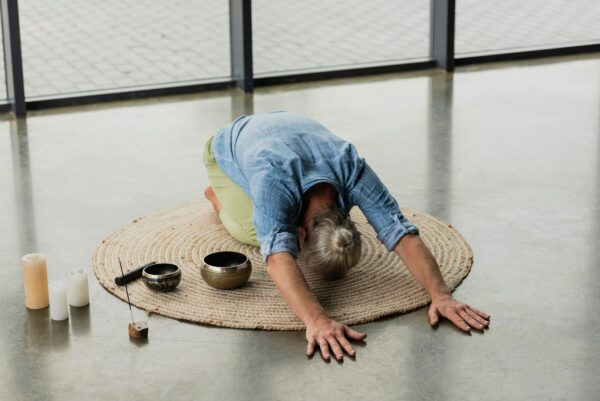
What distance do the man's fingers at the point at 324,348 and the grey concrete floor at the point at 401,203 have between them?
32mm

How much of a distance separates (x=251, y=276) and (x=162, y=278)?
0.32 m

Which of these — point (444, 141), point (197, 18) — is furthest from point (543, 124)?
point (197, 18)

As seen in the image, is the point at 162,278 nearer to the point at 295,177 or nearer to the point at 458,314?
the point at 295,177

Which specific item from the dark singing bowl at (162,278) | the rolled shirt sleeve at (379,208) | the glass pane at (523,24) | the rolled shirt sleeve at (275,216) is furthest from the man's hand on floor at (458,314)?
the glass pane at (523,24)

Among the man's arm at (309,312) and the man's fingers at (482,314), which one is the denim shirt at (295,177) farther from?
the man's fingers at (482,314)

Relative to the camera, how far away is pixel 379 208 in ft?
10.3

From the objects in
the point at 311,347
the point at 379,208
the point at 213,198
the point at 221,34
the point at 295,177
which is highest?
the point at 221,34

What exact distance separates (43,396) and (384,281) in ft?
3.83

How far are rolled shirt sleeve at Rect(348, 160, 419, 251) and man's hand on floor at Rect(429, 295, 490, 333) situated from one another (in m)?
0.23

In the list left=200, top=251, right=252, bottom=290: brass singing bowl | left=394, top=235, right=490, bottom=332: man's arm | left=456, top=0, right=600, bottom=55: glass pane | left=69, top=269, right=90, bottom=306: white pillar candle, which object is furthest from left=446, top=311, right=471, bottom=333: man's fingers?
left=456, top=0, right=600, bottom=55: glass pane

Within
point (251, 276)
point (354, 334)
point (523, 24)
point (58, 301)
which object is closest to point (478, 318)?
point (354, 334)

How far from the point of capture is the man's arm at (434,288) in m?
2.98

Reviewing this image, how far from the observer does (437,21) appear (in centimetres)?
636

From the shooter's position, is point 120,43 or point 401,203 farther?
point 120,43
